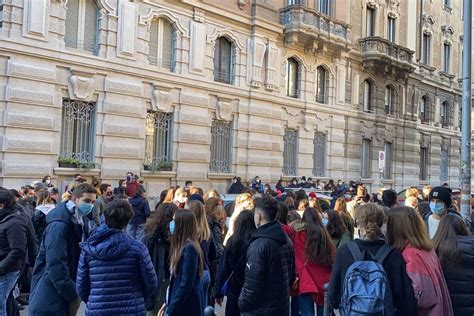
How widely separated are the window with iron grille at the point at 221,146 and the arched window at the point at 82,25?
6050 millimetres

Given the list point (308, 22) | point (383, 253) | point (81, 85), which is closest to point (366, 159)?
point (308, 22)

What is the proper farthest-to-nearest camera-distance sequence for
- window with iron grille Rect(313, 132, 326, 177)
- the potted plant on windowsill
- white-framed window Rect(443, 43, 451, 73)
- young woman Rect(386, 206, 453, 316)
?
white-framed window Rect(443, 43, 451, 73) < window with iron grille Rect(313, 132, 326, 177) < the potted plant on windowsill < young woman Rect(386, 206, 453, 316)

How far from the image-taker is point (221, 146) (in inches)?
833

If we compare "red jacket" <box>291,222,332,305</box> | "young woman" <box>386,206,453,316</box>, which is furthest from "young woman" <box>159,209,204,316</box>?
"young woman" <box>386,206,453,316</box>

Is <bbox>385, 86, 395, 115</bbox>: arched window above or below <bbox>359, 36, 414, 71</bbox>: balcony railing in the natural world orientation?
below

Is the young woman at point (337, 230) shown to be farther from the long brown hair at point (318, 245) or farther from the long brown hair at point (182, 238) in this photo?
the long brown hair at point (182, 238)

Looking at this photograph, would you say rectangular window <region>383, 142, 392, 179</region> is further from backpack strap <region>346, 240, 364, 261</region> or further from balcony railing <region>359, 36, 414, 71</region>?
backpack strap <region>346, 240, 364, 261</region>

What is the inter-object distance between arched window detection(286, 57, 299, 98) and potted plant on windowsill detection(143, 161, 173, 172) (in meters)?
7.98

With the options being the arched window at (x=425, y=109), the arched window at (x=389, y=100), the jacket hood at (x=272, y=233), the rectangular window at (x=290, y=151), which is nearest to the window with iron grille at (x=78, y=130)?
the rectangular window at (x=290, y=151)

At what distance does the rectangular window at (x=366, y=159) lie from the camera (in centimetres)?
2870

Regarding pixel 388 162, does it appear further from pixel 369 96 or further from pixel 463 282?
pixel 463 282

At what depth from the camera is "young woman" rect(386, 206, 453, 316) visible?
4066 millimetres

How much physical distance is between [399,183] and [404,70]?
23.1ft

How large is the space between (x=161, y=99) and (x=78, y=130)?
134 inches
